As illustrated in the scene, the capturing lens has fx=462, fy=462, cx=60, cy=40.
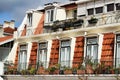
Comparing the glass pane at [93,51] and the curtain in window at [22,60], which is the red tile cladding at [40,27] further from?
the glass pane at [93,51]

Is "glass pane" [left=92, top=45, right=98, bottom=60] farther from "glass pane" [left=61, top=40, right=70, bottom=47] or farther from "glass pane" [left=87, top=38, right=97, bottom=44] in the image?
"glass pane" [left=61, top=40, right=70, bottom=47]

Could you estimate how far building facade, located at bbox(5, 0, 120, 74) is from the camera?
120 feet

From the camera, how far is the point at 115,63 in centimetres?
3462

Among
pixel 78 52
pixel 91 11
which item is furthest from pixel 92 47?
pixel 91 11

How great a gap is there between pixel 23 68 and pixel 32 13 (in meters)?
6.11

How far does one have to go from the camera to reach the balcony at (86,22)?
120ft

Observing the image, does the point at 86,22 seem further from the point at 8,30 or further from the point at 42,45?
the point at 8,30

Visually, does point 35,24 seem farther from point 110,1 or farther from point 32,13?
point 110,1

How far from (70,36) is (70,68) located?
349 cm

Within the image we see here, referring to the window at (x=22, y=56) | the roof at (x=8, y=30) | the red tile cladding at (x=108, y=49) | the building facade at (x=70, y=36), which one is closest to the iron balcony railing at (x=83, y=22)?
the building facade at (x=70, y=36)

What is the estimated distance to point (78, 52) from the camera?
128 feet

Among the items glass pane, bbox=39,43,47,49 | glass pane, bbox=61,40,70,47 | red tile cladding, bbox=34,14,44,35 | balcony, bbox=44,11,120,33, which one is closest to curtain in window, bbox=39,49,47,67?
glass pane, bbox=39,43,47,49

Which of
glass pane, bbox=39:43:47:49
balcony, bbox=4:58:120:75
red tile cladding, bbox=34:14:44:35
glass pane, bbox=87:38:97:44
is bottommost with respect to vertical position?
balcony, bbox=4:58:120:75

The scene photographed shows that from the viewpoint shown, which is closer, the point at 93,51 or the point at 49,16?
the point at 93,51
